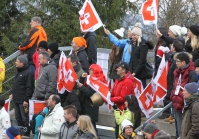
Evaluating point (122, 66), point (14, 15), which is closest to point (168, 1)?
point (14, 15)

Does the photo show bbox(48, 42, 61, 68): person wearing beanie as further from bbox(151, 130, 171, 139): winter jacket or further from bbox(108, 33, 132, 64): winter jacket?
bbox(151, 130, 171, 139): winter jacket

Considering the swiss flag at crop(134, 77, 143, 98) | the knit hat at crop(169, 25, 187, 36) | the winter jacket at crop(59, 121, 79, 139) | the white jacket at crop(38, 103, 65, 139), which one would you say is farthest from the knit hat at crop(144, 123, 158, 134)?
the knit hat at crop(169, 25, 187, 36)

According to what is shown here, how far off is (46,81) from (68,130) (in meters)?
2.40

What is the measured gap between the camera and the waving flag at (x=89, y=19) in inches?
523

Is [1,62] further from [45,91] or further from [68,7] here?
[68,7]

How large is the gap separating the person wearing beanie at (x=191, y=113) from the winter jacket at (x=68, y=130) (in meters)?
1.99

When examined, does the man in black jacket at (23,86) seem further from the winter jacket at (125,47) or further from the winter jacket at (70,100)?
the winter jacket at (125,47)

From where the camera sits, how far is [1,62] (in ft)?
47.4

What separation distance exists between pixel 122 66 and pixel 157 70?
1.10m

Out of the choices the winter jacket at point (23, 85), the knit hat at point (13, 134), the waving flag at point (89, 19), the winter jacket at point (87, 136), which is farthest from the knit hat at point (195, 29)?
the winter jacket at point (23, 85)

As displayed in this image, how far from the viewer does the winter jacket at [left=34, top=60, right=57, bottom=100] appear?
12523mm

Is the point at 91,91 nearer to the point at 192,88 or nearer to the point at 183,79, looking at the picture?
the point at 183,79

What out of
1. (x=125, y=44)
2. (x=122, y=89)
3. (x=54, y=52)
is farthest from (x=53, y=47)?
(x=122, y=89)

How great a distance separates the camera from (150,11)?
41.8ft
